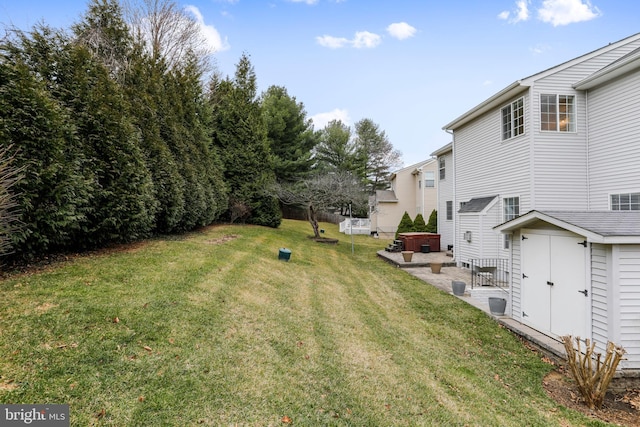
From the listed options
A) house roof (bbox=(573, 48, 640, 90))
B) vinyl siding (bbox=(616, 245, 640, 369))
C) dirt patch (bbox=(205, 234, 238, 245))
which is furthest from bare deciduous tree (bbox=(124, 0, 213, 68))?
vinyl siding (bbox=(616, 245, 640, 369))

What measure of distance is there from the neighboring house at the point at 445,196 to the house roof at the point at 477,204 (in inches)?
136

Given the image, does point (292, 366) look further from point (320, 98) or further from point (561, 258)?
point (320, 98)

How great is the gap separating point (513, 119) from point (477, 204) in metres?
3.24

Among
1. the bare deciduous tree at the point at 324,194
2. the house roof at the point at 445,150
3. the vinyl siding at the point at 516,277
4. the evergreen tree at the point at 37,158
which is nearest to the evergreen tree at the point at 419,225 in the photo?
the house roof at the point at 445,150

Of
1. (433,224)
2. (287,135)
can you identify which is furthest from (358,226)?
(287,135)

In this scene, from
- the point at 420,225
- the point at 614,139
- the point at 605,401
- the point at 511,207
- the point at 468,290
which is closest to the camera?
the point at 605,401

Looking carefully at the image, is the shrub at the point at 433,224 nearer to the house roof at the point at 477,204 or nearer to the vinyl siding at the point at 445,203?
the vinyl siding at the point at 445,203

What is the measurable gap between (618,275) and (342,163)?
112 feet

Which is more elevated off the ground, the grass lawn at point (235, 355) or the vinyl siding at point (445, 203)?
the vinyl siding at point (445, 203)

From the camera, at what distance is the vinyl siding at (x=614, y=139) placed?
785 cm

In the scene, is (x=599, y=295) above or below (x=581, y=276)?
below

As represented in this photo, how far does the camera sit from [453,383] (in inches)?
165

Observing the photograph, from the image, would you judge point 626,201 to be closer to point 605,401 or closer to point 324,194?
point 605,401

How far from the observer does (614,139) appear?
8398 millimetres
